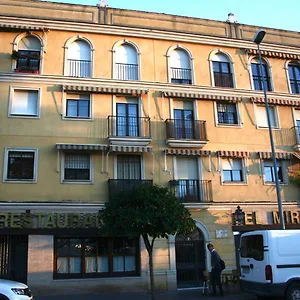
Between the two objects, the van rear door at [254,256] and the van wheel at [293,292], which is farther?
the van rear door at [254,256]

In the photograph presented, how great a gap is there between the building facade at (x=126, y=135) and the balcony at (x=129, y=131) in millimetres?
52

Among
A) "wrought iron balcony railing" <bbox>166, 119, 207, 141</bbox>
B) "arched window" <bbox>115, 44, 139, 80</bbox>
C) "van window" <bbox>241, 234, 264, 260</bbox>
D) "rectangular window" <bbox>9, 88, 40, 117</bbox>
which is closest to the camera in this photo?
"van window" <bbox>241, 234, 264, 260</bbox>

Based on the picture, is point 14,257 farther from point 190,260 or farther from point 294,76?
point 294,76

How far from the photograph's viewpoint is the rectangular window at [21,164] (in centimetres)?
1765

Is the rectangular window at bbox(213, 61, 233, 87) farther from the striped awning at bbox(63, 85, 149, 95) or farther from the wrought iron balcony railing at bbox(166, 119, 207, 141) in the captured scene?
the striped awning at bbox(63, 85, 149, 95)

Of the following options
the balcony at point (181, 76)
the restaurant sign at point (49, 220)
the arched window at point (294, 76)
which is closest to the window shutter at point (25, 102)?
the restaurant sign at point (49, 220)

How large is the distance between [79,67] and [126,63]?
2.47 m

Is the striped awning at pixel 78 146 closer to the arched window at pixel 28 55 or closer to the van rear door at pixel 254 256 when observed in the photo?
the arched window at pixel 28 55

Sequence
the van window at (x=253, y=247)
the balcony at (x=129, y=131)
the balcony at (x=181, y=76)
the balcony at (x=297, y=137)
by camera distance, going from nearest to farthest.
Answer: the van window at (x=253, y=247) → the balcony at (x=129, y=131) → the balcony at (x=181, y=76) → the balcony at (x=297, y=137)

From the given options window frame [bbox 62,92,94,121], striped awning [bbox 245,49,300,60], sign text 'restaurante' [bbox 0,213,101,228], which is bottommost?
sign text 'restaurante' [bbox 0,213,101,228]

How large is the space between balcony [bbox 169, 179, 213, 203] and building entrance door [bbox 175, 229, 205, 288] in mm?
1576

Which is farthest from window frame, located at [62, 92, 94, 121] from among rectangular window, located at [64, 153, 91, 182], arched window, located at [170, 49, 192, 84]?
arched window, located at [170, 49, 192, 84]

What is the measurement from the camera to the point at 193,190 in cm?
1933

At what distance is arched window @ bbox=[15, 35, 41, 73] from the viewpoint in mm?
19000
